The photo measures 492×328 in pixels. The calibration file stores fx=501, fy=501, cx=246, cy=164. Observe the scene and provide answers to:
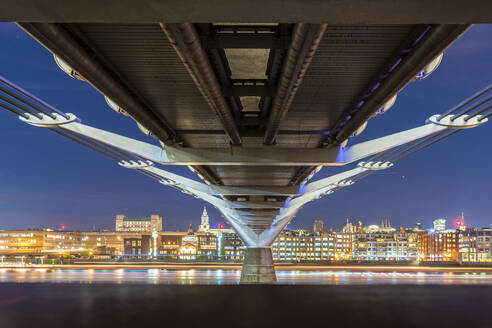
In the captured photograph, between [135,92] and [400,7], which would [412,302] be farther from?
[135,92]

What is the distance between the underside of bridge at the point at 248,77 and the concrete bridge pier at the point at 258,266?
3413 cm

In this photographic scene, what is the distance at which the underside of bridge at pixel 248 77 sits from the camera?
11.6 meters

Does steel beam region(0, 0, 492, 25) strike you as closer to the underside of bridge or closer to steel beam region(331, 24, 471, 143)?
the underside of bridge

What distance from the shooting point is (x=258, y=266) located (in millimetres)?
61125

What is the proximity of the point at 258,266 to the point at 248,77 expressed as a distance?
1831 inches

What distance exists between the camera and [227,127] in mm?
20672

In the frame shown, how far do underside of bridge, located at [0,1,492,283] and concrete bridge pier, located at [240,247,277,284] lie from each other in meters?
34.1

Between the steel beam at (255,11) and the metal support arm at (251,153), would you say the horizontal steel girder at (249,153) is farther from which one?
the steel beam at (255,11)

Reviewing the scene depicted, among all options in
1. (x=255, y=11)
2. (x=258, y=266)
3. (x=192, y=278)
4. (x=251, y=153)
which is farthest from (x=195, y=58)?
(x=192, y=278)

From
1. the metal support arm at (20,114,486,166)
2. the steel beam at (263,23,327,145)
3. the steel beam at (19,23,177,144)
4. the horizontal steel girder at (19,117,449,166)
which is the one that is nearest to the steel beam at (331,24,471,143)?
the steel beam at (263,23,327,145)

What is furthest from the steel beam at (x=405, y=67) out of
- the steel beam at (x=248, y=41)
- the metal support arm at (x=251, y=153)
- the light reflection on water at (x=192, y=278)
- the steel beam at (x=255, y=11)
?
the light reflection on water at (x=192, y=278)

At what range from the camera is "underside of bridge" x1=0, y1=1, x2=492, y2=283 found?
11.6 metres

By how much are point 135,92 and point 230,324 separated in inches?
491

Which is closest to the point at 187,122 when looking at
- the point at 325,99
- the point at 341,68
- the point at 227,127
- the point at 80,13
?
the point at 227,127
